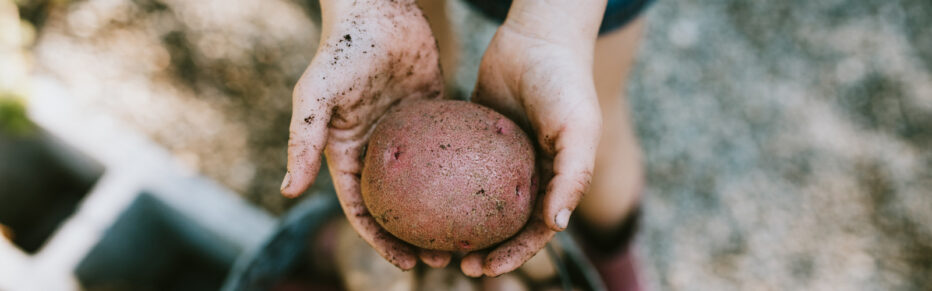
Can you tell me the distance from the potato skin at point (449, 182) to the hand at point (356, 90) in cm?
7

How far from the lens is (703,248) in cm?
221

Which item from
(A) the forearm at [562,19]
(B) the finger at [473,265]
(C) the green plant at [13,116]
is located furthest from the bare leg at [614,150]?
(C) the green plant at [13,116]

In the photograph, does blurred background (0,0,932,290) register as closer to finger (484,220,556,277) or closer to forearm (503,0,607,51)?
forearm (503,0,607,51)

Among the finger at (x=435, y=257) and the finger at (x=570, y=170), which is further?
the finger at (x=435, y=257)

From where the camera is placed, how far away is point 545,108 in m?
1.22

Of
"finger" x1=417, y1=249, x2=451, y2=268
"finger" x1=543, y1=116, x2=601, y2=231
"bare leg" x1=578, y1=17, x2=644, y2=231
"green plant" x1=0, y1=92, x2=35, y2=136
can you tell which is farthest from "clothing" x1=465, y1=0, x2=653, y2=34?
"green plant" x1=0, y1=92, x2=35, y2=136

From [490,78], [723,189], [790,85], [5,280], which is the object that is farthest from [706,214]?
[5,280]

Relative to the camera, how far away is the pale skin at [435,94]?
3.62 ft

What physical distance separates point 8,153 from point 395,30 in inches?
59.3

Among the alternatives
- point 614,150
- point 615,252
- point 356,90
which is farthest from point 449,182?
point 615,252

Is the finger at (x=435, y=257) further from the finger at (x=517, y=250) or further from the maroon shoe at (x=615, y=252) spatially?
the maroon shoe at (x=615, y=252)

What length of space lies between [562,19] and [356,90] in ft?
1.67

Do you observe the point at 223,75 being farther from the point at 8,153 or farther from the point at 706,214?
the point at 706,214

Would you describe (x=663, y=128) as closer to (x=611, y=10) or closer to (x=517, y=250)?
(x=611, y=10)
